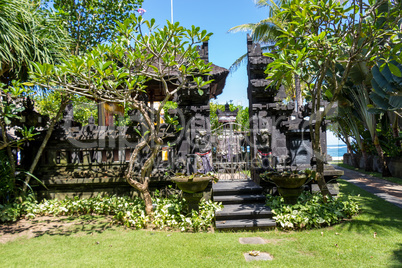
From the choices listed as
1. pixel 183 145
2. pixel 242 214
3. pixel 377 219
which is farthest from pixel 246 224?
pixel 183 145

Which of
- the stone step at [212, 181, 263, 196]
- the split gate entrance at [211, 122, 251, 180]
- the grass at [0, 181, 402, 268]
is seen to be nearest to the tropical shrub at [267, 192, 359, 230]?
the grass at [0, 181, 402, 268]

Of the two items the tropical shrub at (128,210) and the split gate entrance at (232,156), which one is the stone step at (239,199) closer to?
the tropical shrub at (128,210)

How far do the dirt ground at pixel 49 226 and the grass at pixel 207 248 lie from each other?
14cm

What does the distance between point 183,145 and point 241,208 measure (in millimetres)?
2679

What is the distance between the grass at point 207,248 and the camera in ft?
12.3

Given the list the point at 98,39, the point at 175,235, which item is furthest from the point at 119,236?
the point at 98,39

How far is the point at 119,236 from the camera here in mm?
4891

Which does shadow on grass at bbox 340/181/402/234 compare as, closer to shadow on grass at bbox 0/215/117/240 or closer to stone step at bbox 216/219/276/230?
stone step at bbox 216/219/276/230

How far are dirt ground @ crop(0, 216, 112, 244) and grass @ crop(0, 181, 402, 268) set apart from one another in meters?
0.14

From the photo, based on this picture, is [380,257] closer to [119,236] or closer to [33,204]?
[119,236]

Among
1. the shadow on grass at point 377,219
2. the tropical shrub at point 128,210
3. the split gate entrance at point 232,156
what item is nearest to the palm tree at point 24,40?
the tropical shrub at point 128,210

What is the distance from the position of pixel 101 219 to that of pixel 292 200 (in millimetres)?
4425

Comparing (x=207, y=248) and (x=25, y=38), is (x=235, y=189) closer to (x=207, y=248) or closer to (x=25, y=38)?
(x=207, y=248)

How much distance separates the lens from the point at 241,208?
550 cm
